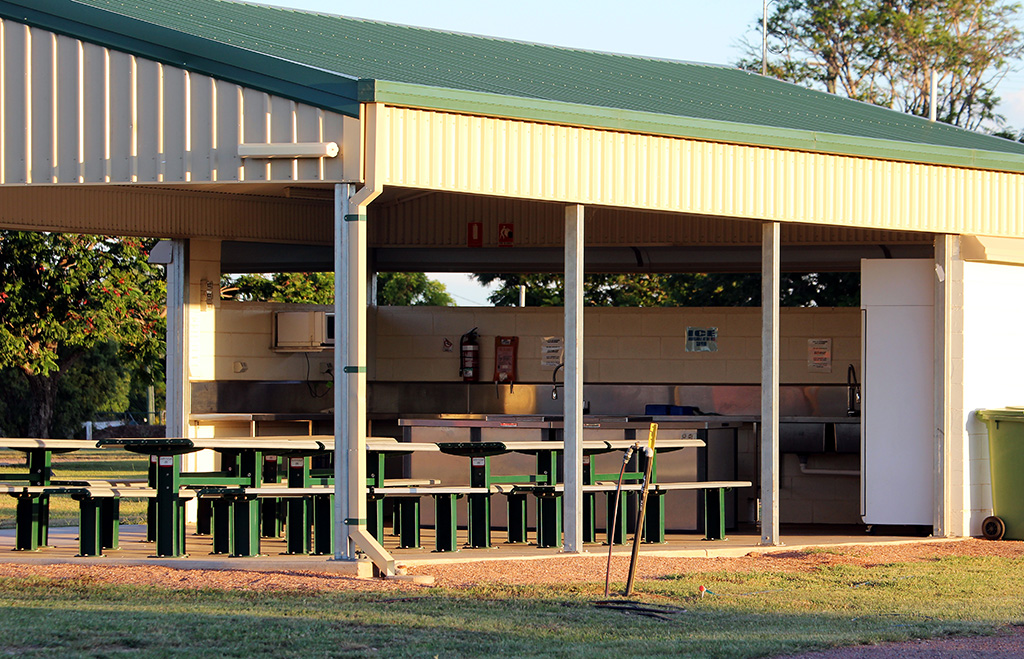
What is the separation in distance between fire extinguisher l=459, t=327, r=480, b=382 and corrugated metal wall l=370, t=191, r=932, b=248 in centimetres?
113

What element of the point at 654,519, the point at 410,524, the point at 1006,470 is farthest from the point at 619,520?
the point at 1006,470

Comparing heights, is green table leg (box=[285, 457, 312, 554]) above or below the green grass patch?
above

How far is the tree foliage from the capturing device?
25.6 metres

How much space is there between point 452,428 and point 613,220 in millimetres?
3762

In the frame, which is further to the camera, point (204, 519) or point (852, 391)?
point (852, 391)

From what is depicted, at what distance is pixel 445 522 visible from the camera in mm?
9977

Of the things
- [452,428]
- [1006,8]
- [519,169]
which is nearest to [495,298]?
[1006,8]

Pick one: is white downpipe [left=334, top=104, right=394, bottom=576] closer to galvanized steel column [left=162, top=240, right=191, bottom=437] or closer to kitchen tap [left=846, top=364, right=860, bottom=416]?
galvanized steel column [left=162, top=240, right=191, bottom=437]

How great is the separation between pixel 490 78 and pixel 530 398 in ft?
15.8

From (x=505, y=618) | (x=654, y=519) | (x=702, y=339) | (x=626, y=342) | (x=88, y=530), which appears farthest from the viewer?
(x=626, y=342)

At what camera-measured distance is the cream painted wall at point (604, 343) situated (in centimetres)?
1411

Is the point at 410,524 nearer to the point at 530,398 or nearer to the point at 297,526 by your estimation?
the point at 297,526

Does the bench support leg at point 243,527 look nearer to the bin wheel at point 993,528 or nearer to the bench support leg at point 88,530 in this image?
the bench support leg at point 88,530

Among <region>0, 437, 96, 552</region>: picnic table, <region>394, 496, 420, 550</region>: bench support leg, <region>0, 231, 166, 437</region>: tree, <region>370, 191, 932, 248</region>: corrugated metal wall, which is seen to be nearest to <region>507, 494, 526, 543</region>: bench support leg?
<region>394, 496, 420, 550</region>: bench support leg
